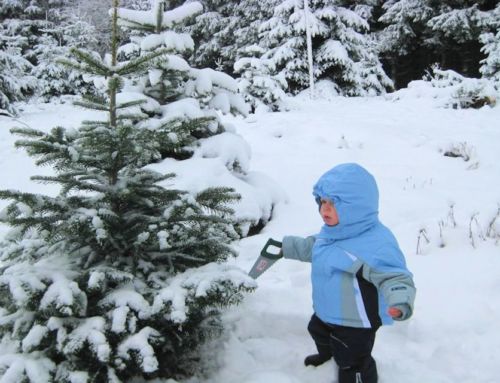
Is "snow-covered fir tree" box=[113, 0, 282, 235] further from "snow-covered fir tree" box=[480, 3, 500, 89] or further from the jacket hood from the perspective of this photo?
"snow-covered fir tree" box=[480, 3, 500, 89]

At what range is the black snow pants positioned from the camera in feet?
7.93

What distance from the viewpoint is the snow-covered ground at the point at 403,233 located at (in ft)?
8.86

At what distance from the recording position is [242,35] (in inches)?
838

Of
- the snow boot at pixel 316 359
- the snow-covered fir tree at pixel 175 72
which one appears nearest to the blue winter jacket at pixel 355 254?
the snow boot at pixel 316 359

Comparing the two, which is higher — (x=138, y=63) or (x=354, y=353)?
(x=138, y=63)

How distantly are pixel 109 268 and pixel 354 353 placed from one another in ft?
4.70

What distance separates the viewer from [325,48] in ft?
55.0

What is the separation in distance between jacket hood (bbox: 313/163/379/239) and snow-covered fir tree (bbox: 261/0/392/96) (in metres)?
14.9

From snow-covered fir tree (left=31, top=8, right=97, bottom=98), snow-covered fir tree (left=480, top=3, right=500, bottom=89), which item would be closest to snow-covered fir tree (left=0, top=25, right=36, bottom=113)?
snow-covered fir tree (left=31, top=8, right=97, bottom=98)

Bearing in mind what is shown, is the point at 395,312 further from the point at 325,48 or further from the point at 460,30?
the point at 460,30

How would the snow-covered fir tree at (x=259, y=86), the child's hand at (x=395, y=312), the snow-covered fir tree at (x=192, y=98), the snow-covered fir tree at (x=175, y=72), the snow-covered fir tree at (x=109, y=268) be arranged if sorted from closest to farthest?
the snow-covered fir tree at (x=109, y=268), the child's hand at (x=395, y=312), the snow-covered fir tree at (x=175, y=72), the snow-covered fir tree at (x=192, y=98), the snow-covered fir tree at (x=259, y=86)

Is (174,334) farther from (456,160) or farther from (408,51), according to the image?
(408,51)

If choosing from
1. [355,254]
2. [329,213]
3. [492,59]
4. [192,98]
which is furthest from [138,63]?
[492,59]

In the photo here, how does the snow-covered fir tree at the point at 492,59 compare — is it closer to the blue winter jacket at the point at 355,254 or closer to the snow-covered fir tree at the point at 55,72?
the blue winter jacket at the point at 355,254
